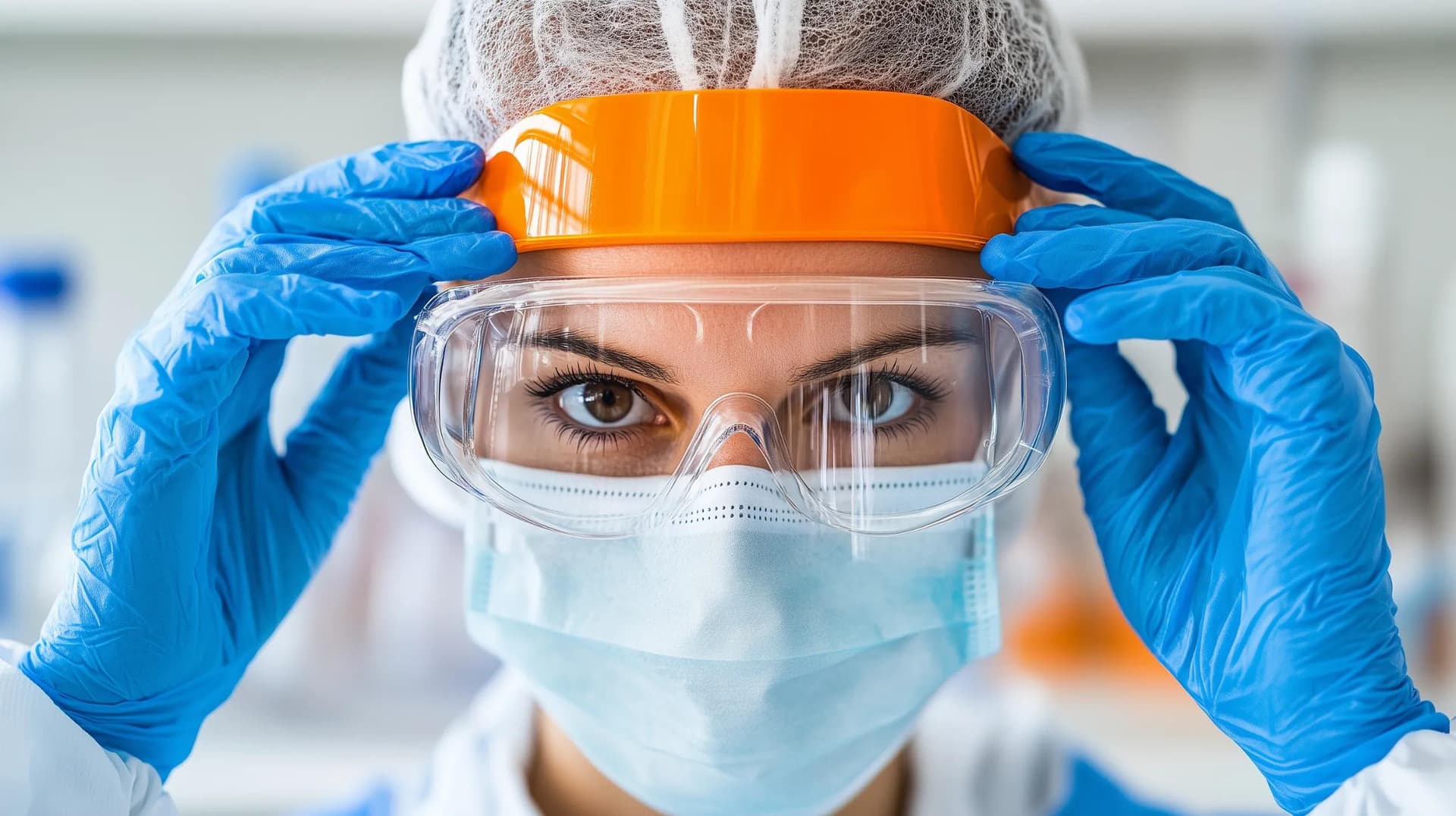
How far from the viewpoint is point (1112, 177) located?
103 centimetres

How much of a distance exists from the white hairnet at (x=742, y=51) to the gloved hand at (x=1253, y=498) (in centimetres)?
9

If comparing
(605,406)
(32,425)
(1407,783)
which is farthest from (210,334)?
(32,425)

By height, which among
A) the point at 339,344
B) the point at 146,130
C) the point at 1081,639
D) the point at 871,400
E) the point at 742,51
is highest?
the point at 742,51

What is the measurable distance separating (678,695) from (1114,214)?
1.90 ft

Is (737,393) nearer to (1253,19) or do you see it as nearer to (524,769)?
(524,769)

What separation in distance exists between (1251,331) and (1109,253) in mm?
125

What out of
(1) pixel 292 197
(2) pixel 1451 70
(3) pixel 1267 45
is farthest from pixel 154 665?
(2) pixel 1451 70

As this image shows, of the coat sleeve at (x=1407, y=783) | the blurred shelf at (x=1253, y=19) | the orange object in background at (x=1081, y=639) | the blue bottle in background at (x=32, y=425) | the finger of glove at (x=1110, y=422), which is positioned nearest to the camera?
the coat sleeve at (x=1407, y=783)

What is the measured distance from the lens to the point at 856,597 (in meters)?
1.02

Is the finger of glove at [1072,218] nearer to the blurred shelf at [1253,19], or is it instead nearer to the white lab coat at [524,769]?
the white lab coat at [524,769]

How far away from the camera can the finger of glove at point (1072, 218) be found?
951 millimetres

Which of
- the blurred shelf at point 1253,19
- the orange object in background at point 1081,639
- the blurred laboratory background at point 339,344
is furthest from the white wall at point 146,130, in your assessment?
the orange object in background at point 1081,639

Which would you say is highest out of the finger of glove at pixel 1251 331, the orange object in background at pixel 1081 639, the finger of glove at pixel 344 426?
the finger of glove at pixel 1251 331

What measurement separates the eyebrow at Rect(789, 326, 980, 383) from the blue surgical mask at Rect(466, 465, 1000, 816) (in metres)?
0.10
